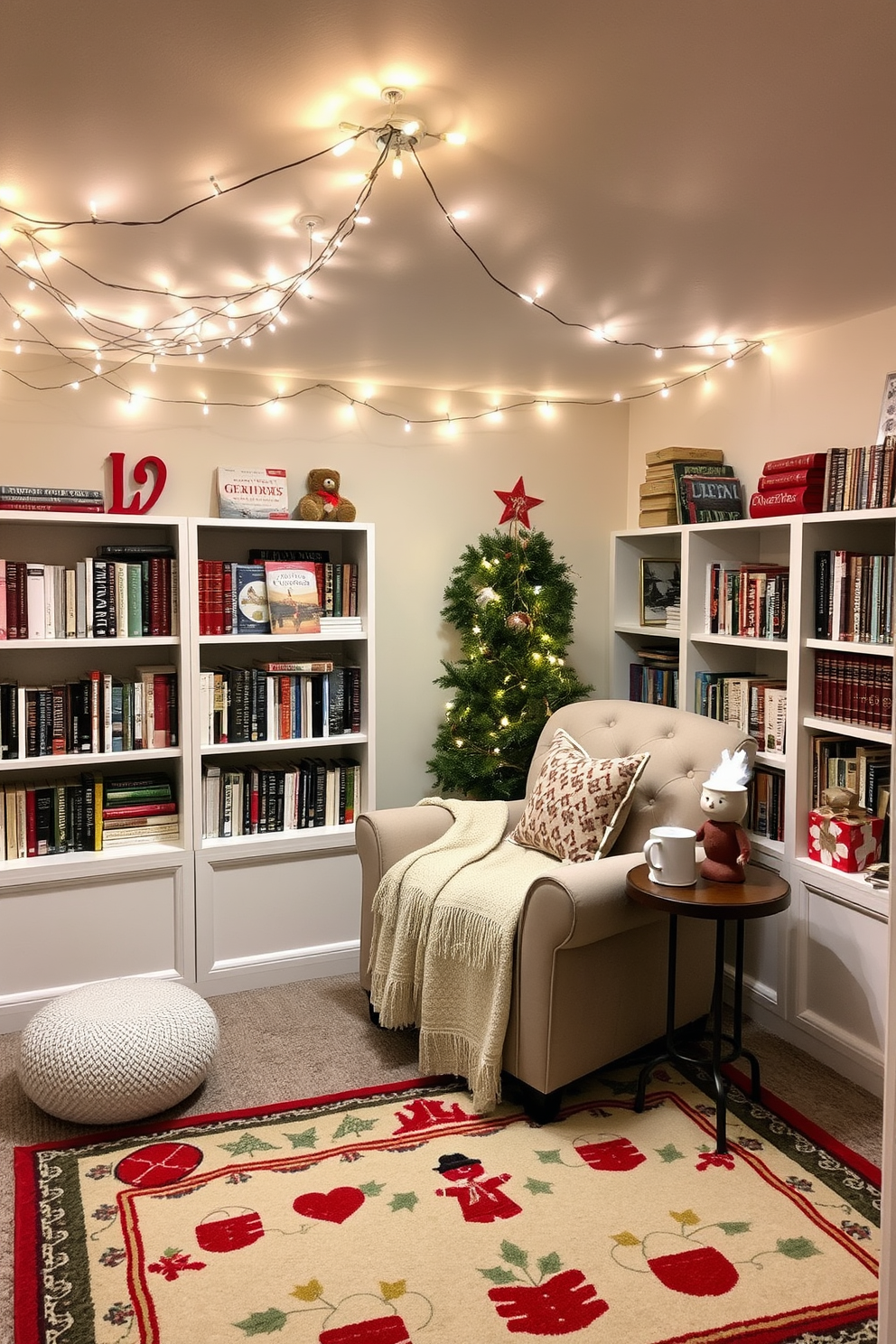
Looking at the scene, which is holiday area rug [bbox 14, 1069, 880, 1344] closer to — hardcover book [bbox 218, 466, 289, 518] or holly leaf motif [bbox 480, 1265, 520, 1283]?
holly leaf motif [bbox 480, 1265, 520, 1283]

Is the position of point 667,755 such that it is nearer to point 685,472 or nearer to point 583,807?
point 583,807

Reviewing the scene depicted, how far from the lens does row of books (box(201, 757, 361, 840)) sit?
374 centimetres

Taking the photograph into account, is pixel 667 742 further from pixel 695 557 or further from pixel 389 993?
pixel 389 993

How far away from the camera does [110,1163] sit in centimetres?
262

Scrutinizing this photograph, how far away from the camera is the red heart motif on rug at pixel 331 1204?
2393 mm

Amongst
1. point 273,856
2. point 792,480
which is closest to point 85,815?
point 273,856

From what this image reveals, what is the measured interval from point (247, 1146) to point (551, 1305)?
96 centimetres

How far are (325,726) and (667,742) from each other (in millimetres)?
1319

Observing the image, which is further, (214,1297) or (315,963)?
(315,963)

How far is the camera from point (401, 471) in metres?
4.23

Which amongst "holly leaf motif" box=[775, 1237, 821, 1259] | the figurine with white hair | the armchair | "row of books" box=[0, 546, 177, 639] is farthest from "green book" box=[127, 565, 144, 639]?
"holly leaf motif" box=[775, 1237, 821, 1259]

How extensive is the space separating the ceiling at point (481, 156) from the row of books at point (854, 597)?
2.57 feet

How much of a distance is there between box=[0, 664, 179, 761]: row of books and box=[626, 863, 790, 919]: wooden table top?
181 centimetres

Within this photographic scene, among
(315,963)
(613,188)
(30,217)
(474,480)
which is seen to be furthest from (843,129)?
(315,963)
